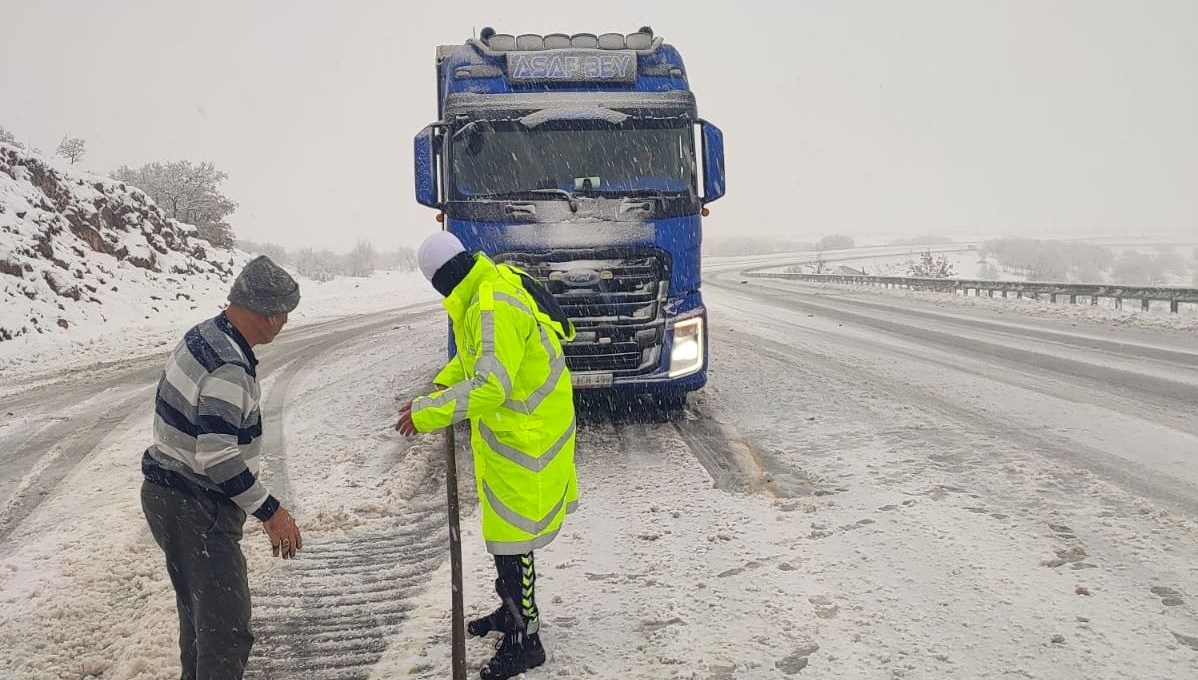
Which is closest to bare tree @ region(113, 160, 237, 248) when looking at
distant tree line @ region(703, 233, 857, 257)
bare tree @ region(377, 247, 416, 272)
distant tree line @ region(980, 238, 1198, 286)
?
bare tree @ region(377, 247, 416, 272)

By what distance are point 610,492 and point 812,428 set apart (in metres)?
2.41

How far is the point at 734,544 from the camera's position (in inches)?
164

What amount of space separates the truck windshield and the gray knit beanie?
12.2ft

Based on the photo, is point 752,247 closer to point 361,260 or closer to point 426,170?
point 361,260

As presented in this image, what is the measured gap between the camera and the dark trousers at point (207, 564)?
2.49 m

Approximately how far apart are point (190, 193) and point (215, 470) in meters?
35.5

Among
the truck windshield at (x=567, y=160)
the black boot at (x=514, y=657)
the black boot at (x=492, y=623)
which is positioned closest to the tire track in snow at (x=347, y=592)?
the black boot at (x=492, y=623)

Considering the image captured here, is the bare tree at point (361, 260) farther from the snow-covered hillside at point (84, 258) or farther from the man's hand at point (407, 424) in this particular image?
the man's hand at point (407, 424)

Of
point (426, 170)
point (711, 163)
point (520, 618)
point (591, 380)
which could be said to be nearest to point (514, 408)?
point (520, 618)

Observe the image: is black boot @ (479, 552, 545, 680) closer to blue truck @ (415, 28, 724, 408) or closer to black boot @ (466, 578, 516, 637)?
black boot @ (466, 578, 516, 637)

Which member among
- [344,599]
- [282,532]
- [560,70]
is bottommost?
[344,599]

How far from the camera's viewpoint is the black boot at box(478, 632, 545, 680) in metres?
2.99

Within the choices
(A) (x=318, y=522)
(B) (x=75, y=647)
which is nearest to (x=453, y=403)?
(B) (x=75, y=647)

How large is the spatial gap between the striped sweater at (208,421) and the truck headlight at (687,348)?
4239 millimetres
